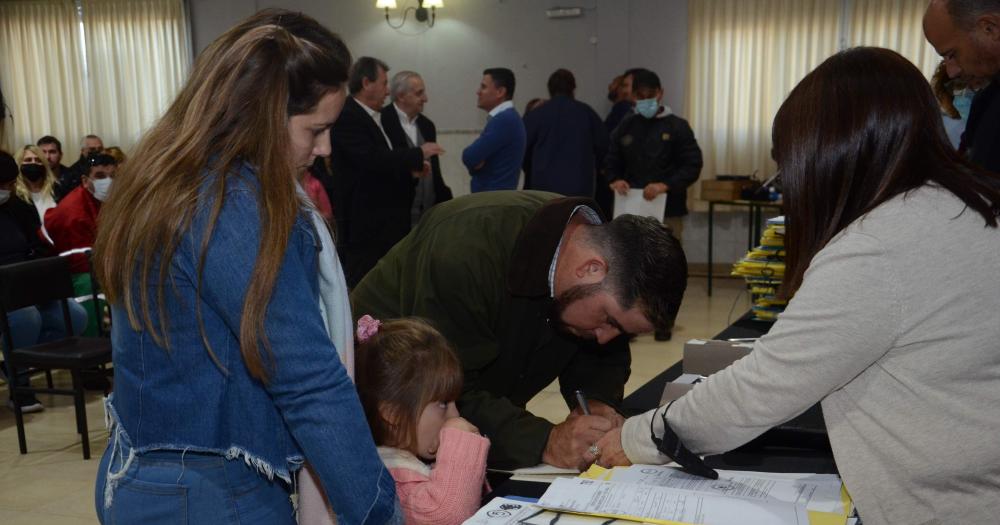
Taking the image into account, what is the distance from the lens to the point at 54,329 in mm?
4398

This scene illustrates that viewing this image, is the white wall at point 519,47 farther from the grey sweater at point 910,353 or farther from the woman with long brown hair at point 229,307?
the woman with long brown hair at point 229,307

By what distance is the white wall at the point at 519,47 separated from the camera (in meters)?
7.60

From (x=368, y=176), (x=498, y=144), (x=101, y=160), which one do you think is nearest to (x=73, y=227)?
(x=101, y=160)

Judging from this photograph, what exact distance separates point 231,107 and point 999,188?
1077 millimetres

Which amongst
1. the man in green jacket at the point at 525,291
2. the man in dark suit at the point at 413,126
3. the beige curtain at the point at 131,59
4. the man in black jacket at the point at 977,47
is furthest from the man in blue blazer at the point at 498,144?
the beige curtain at the point at 131,59

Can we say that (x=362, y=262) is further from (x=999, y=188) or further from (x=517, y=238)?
(x=999, y=188)

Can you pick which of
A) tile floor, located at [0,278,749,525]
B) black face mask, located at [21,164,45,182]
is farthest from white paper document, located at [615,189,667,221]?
black face mask, located at [21,164,45,182]

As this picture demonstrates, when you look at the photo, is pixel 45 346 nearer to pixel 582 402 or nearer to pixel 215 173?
pixel 582 402

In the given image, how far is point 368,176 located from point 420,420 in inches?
127

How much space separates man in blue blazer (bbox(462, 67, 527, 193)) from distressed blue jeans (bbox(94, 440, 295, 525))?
13.7ft

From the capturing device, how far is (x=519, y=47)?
26.1 ft

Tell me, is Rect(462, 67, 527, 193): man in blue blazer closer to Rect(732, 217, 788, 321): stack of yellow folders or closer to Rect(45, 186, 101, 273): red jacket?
A: Rect(45, 186, 101, 273): red jacket

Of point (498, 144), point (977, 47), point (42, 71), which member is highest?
point (42, 71)

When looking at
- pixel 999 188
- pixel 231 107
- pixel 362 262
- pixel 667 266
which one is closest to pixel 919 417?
pixel 999 188
